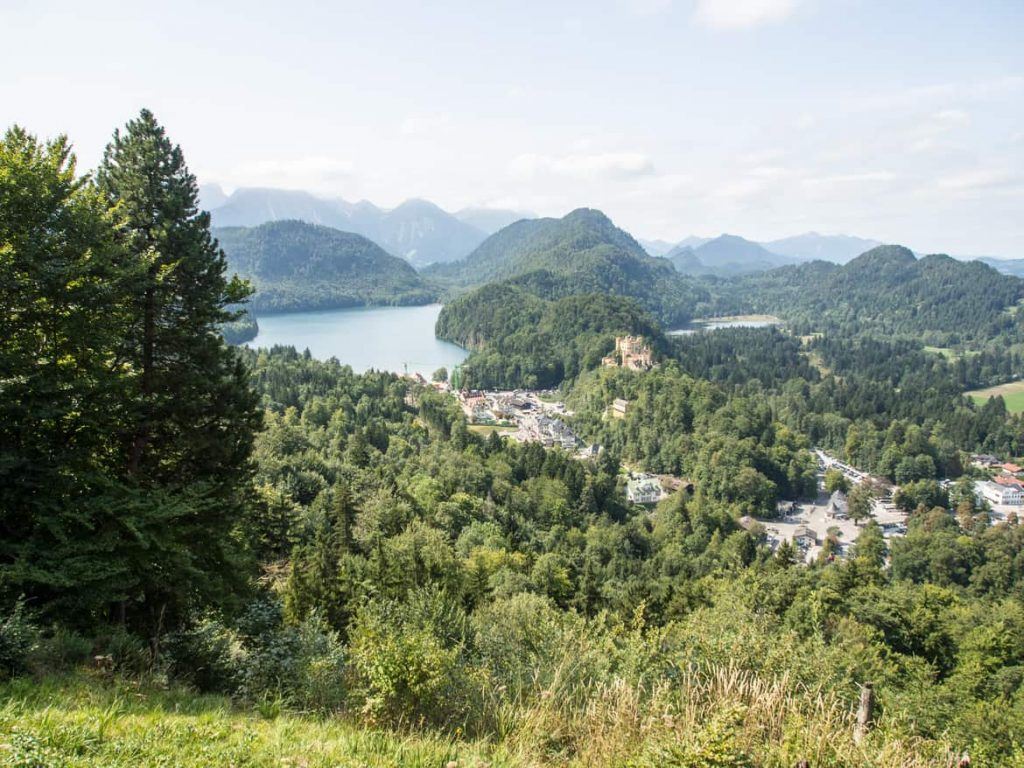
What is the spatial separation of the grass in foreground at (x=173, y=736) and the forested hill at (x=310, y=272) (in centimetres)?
15457

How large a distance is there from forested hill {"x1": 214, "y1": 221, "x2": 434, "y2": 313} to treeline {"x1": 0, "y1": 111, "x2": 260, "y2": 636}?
15007 cm

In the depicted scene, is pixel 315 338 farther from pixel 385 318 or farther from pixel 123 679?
pixel 123 679

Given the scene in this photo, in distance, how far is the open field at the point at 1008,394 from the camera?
6963 cm

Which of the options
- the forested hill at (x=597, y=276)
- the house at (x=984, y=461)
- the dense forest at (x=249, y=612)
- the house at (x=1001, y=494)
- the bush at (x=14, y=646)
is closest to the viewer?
the dense forest at (x=249, y=612)

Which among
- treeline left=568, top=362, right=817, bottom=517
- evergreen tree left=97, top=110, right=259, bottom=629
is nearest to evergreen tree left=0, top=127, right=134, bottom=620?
evergreen tree left=97, top=110, right=259, bottom=629

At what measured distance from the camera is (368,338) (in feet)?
340

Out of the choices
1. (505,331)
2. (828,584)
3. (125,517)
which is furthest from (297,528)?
(505,331)

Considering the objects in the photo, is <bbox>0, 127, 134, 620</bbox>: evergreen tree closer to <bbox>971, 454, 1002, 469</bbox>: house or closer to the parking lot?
the parking lot

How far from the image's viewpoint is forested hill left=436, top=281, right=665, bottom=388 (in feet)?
251

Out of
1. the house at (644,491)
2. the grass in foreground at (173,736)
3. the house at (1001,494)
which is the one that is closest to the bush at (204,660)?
the grass in foreground at (173,736)

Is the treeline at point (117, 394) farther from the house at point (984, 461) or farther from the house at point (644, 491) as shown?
the house at point (984, 461)

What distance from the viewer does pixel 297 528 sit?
16.4 metres

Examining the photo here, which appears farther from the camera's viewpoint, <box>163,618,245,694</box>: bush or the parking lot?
the parking lot

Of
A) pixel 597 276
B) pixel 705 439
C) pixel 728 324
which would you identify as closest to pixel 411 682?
pixel 705 439
